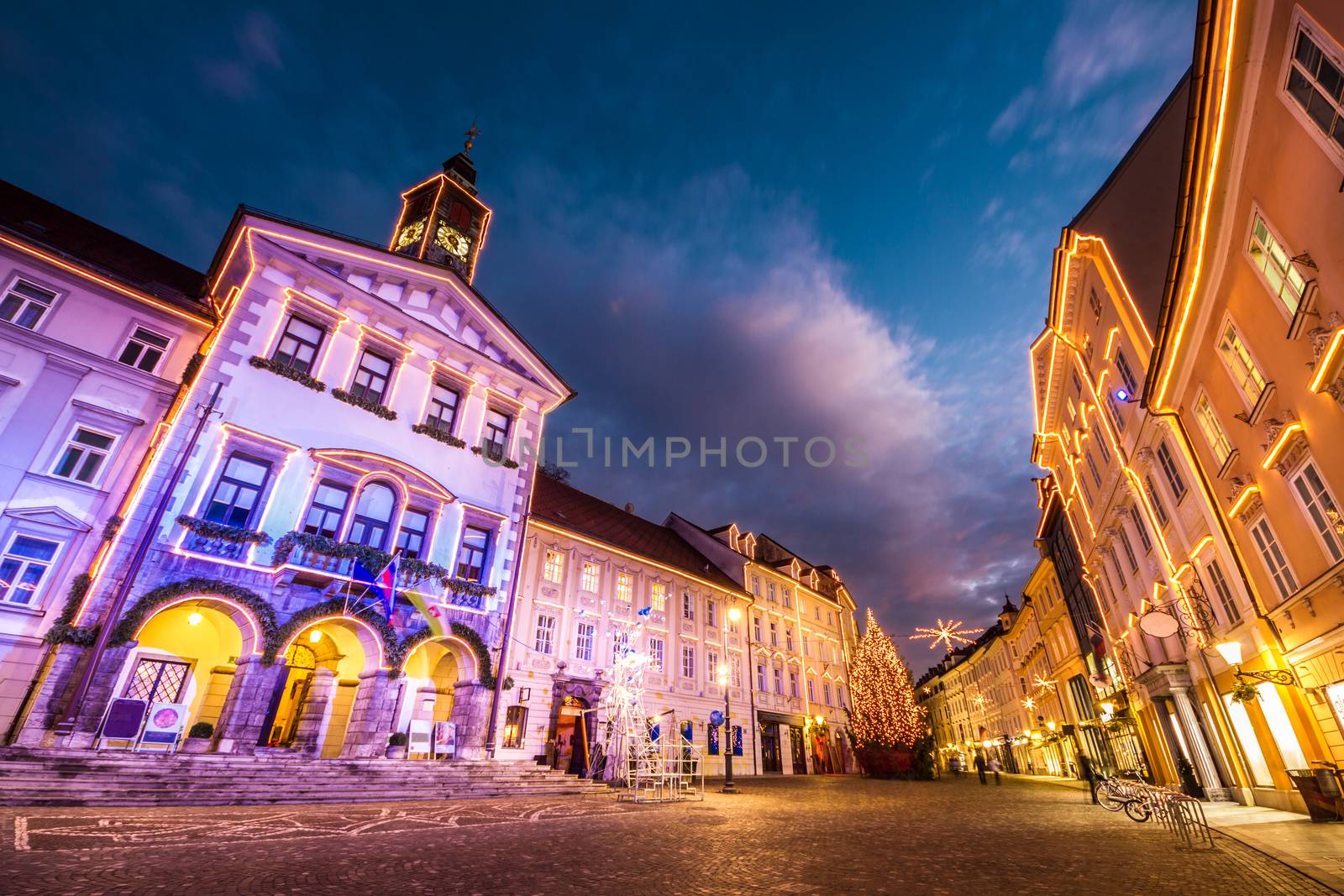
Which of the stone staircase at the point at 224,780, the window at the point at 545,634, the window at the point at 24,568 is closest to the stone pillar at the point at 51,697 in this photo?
the stone staircase at the point at 224,780

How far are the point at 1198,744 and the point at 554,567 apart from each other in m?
23.4

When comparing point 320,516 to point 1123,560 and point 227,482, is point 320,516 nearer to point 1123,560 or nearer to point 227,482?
point 227,482

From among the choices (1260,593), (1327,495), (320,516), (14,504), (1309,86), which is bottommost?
(1260,593)

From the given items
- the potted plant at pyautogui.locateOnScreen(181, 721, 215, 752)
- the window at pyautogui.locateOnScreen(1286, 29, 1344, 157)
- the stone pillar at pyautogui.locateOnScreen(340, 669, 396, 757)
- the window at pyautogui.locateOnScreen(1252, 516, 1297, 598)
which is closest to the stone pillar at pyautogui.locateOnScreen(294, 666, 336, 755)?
the stone pillar at pyautogui.locateOnScreen(340, 669, 396, 757)

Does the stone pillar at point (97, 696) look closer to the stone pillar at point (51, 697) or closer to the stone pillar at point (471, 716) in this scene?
the stone pillar at point (51, 697)

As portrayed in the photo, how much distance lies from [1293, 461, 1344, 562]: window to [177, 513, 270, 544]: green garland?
2345 centimetres

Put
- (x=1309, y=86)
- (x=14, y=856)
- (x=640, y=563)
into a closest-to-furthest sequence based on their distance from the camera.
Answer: (x=14, y=856)
(x=1309, y=86)
(x=640, y=563)

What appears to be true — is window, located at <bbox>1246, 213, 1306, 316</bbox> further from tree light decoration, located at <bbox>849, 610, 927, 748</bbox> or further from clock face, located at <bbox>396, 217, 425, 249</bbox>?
tree light decoration, located at <bbox>849, 610, 927, 748</bbox>

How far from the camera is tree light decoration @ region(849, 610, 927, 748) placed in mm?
34219

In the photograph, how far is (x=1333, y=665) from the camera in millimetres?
10289

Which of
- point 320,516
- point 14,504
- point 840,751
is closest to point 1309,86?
point 320,516

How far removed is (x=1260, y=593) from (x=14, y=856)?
20.5 m

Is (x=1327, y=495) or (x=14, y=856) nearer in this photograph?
(x=14, y=856)

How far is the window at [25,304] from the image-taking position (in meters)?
15.7
